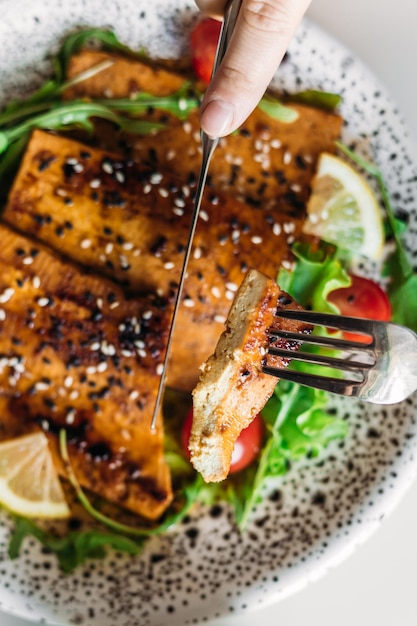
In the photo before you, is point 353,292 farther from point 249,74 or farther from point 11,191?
point 11,191

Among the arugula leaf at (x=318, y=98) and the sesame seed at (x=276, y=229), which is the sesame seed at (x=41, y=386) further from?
the arugula leaf at (x=318, y=98)

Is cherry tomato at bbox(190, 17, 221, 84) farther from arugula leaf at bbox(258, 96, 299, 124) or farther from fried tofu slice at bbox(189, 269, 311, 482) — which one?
fried tofu slice at bbox(189, 269, 311, 482)

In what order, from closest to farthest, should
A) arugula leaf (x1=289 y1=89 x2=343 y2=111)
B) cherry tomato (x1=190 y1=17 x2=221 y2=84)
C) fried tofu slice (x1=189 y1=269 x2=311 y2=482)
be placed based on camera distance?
fried tofu slice (x1=189 y1=269 x2=311 y2=482)
cherry tomato (x1=190 y1=17 x2=221 y2=84)
arugula leaf (x1=289 y1=89 x2=343 y2=111)

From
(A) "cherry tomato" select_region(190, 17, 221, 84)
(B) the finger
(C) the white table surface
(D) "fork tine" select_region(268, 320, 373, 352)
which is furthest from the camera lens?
(C) the white table surface

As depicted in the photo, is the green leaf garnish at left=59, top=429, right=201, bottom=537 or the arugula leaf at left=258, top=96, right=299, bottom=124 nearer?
the green leaf garnish at left=59, top=429, right=201, bottom=537

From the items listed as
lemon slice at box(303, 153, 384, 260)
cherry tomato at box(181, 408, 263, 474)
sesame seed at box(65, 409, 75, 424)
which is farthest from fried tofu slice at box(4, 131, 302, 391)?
sesame seed at box(65, 409, 75, 424)

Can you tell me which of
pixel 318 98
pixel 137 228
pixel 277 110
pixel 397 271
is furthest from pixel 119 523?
pixel 318 98
